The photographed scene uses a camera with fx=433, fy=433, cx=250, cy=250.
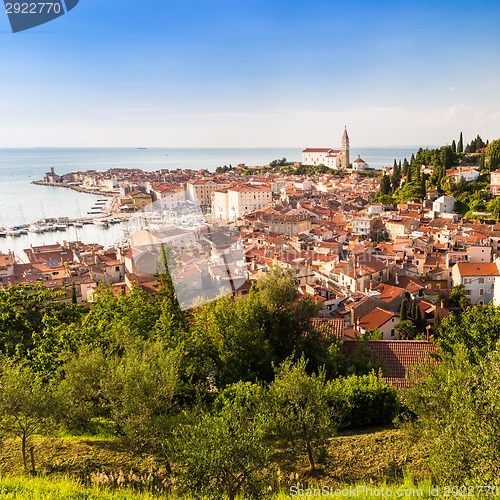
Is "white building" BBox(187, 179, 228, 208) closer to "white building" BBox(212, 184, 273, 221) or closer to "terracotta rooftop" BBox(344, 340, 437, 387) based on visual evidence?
"white building" BBox(212, 184, 273, 221)

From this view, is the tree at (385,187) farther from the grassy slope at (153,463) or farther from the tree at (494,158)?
the grassy slope at (153,463)

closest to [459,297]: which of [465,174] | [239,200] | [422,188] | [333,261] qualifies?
[333,261]

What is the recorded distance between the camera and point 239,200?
35281mm

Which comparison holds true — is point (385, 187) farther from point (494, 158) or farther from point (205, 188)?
point (205, 188)

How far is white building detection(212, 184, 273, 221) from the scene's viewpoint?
116ft

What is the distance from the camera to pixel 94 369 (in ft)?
12.0

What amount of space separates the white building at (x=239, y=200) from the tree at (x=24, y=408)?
31.0 meters

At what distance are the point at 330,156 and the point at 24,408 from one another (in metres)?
55.5

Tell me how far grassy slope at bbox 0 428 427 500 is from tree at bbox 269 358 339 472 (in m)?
0.21

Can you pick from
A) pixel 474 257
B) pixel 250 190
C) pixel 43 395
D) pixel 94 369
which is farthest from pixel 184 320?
pixel 250 190

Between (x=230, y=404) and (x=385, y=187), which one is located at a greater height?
(x=385, y=187)

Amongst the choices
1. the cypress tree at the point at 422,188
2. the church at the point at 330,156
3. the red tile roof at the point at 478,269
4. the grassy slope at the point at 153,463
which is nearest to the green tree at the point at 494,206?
the cypress tree at the point at 422,188

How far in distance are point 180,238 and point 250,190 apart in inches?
888

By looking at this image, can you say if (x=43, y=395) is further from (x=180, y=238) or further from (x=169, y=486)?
(x=180, y=238)
